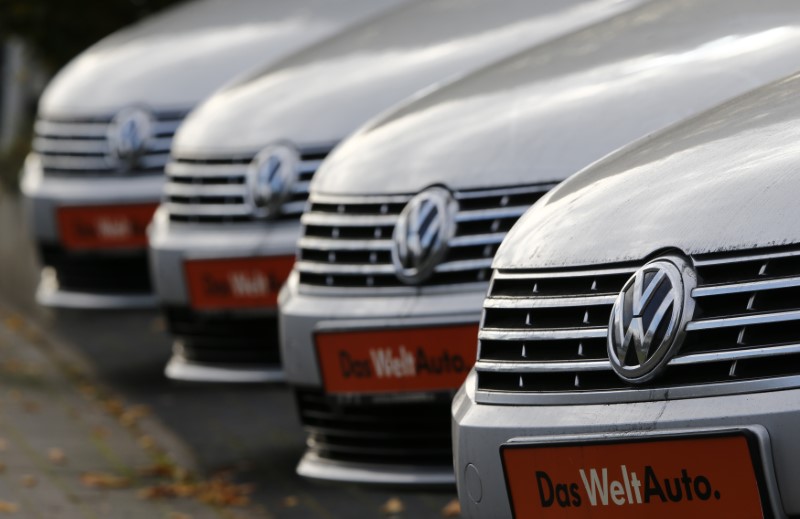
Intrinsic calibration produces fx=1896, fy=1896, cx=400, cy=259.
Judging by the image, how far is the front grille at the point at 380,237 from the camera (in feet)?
15.6

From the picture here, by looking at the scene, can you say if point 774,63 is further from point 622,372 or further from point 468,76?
point 622,372

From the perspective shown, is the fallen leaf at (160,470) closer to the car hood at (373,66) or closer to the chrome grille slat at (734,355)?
the car hood at (373,66)

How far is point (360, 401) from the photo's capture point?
16.6 feet

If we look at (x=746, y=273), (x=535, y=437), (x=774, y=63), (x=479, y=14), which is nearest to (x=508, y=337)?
(x=535, y=437)

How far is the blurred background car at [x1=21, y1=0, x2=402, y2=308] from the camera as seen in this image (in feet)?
27.4

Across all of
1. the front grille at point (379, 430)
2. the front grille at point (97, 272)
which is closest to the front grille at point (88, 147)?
the front grille at point (97, 272)

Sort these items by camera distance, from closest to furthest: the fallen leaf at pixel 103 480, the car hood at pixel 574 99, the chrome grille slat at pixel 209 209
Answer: the car hood at pixel 574 99 → the chrome grille slat at pixel 209 209 → the fallen leaf at pixel 103 480

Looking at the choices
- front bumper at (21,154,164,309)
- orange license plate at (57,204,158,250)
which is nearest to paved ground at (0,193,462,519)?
front bumper at (21,154,164,309)

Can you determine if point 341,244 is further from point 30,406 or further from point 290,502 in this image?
point 30,406

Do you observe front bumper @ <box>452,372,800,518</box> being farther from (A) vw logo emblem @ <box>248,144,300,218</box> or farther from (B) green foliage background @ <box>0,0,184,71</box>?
(B) green foliage background @ <box>0,0,184,71</box>

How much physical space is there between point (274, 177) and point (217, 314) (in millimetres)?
516

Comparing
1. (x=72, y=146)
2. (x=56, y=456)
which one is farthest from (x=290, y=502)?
(x=72, y=146)

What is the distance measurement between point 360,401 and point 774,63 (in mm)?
1434

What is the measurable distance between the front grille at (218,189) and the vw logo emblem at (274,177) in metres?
0.02
